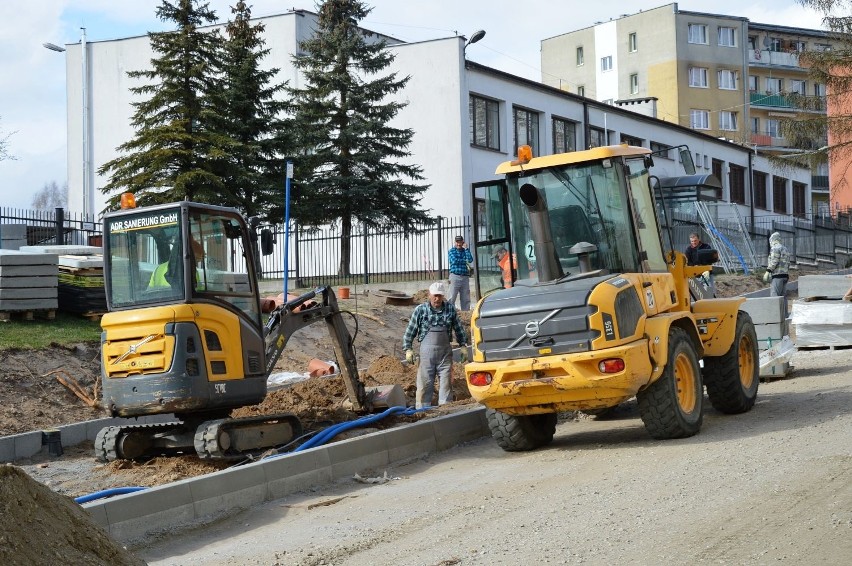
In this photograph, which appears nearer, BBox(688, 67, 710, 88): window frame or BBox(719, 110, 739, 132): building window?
BBox(688, 67, 710, 88): window frame

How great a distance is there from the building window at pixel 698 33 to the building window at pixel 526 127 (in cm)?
3706

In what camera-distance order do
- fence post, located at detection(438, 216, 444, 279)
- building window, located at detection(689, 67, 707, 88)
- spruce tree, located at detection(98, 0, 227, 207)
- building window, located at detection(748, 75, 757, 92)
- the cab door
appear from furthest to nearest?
1. building window, located at detection(748, 75, 757, 92)
2. building window, located at detection(689, 67, 707, 88)
3. fence post, located at detection(438, 216, 444, 279)
4. spruce tree, located at detection(98, 0, 227, 207)
5. the cab door

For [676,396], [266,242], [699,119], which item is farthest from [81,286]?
[699,119]

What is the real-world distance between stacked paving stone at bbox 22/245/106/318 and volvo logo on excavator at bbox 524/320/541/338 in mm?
10309

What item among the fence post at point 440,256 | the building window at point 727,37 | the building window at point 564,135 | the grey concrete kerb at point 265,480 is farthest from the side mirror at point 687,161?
the building window at point 727,37

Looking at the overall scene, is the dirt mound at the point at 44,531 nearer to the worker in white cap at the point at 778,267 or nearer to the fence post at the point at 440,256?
the worker in white cap at the point at 778,267

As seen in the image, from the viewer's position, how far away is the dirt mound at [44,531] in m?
5.20

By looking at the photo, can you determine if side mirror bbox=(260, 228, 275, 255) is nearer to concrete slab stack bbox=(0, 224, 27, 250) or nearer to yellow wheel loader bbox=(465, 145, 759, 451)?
yellow wheel loader bbox=(465, 145, 759, 451)

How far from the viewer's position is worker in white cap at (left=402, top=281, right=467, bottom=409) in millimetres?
14062

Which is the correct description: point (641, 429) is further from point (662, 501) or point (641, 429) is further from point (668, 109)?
point (668, 109)

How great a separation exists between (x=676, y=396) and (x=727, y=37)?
7072 cm

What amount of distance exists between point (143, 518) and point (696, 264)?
6.63 meters

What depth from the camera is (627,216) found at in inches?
435

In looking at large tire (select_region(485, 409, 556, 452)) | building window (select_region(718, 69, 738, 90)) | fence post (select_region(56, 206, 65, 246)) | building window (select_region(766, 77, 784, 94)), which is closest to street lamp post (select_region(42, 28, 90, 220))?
fence post (select_region(56, 206, 65, 246))
